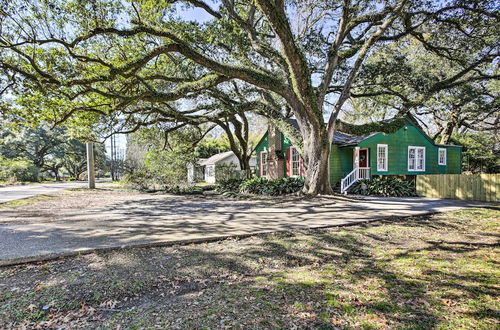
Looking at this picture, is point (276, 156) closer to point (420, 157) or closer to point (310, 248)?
point (420, 157)

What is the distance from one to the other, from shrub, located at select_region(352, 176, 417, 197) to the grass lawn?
839 cm

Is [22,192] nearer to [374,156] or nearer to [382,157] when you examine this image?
[374,156]

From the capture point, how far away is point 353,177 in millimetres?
15141

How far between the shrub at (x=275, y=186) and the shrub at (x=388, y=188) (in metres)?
3.33

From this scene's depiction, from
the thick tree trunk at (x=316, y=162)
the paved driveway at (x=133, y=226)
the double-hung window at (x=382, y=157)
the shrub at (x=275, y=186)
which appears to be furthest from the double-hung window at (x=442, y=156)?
the paved driveway at (x=133, y=226)

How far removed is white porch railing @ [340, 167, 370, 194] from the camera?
14.3 meters

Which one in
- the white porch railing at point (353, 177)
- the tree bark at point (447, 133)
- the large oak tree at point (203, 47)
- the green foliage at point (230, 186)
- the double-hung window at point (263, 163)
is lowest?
the green foliage at point (230, 186)

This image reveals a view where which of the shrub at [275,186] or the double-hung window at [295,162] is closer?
the shrub at [275,186]

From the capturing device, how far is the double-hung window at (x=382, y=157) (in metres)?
16.1

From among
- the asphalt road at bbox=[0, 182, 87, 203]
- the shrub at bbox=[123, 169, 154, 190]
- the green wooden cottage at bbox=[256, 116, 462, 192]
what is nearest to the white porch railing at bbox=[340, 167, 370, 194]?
the green wooden cottage at bbox=[256, 116, 462, 192]

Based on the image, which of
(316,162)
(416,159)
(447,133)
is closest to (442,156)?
(416,159)

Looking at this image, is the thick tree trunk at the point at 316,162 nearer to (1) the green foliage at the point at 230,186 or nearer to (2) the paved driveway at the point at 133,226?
(2) the paved driveway at the point at 133,226

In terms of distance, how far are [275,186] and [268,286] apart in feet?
37.4

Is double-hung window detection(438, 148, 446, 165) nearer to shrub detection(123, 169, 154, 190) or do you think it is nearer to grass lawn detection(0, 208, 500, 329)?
grass lawn detection(0, 208, 500, 329)
